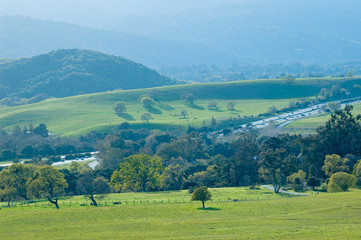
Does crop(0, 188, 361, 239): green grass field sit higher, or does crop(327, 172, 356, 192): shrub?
crop(0, 188, 361, 239): green grass field

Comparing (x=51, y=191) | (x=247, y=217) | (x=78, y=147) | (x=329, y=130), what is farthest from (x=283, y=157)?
(x=78, y=147)

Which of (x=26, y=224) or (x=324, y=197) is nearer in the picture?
(x=26, y=224)

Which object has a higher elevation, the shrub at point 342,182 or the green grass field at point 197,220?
the green grass field at point 197,220

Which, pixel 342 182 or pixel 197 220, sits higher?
pixel 197 220

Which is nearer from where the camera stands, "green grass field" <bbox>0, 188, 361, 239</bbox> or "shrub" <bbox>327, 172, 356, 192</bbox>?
"green grass field" <bbox>0, 188, 361, 239</bbox>

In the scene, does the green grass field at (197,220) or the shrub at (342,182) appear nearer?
the green grass field at (197,220)

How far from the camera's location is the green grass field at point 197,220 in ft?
201

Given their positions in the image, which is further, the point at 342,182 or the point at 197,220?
the point at 342,182

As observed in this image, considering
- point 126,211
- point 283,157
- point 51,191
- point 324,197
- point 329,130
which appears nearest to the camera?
point 126,211

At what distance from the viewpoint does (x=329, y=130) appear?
13012cm

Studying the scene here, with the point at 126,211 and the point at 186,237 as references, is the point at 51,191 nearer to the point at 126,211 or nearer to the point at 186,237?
the point at 126,211

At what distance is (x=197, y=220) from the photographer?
7012 centimetres

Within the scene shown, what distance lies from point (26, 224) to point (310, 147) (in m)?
76.9

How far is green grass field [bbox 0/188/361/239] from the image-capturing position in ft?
201
